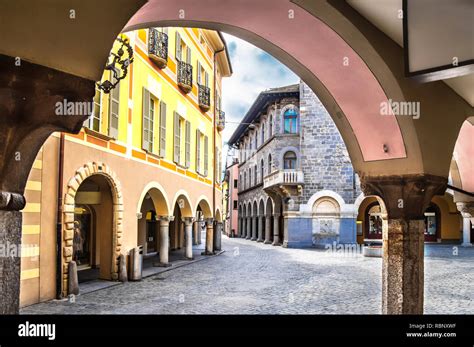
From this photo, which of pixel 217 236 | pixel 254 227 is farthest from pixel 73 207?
pixel 254 227

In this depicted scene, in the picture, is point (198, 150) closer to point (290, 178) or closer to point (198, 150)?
point (198, 150)

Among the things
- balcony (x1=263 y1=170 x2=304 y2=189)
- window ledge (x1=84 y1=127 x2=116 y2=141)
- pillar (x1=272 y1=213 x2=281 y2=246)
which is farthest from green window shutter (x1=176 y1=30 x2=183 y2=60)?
pillar (x1=272 y1=213 x2=281 y2=246)

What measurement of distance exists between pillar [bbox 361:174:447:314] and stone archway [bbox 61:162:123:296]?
24.1 feet

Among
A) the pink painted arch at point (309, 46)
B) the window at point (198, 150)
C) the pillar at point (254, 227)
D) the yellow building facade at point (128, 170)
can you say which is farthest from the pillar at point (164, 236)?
the pillar at point (254, 227)

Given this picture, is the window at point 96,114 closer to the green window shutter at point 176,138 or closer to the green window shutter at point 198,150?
the green window shutter at point 176,138

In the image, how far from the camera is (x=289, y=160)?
33000mm

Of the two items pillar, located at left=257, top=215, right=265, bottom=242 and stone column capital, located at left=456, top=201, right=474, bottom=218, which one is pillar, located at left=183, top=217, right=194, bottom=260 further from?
pillar, located at left=257, top=215, right=265, bottom=242

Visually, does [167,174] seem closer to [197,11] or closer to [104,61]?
[197,11]

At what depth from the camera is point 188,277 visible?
47.4 feet

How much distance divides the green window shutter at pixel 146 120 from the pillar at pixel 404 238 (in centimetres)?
1019

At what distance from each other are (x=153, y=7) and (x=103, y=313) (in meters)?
6.51

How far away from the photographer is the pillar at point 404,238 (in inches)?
197

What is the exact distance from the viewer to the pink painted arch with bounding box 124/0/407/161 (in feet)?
13.5

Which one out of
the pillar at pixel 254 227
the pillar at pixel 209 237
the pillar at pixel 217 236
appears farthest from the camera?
the pillar at pixel 254 227
